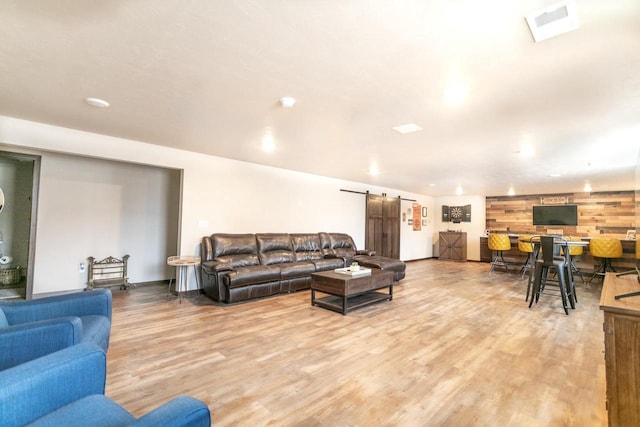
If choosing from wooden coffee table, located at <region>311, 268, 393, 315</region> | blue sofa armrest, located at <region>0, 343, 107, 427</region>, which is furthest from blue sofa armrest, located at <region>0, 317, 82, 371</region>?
wooden coffee table, located at <region>311, 268, 393, 315</region>

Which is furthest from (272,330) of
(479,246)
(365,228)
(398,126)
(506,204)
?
(506,204)

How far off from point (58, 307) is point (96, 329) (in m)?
0.41

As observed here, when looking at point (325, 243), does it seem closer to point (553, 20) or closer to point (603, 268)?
point (553, 20)

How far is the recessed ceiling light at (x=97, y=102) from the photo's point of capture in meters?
2.83

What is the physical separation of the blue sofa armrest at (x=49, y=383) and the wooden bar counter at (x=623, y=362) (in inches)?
90.4

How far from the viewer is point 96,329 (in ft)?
6.53

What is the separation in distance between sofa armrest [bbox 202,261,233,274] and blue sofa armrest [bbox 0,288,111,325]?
193 centimetres

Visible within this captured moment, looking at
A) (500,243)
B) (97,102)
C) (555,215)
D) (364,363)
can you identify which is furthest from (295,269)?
(555,215)

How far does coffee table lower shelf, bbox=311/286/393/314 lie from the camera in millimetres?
3941

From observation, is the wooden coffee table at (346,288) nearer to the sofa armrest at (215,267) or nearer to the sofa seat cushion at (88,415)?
the sofa armrest at (215,267)

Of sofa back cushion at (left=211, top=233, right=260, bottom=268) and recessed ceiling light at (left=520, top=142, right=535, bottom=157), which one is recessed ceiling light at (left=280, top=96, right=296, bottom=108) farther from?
recessed ceiling light at (left=520, top=142, right=535, bottom=157)

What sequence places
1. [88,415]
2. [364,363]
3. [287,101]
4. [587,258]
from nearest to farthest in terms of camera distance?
[88,415] < [364,363] < [287,101] < [587,258]

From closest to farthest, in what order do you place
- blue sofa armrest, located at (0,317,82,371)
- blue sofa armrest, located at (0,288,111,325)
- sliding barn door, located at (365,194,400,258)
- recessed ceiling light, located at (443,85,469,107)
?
blue sofa armrest, located at (0,317,82,371), blue sofa armrest, located at (0,288,111,325), recessed ceiling light, located at (443,85,469,107), sliding barn door, located at (365,194,400,258)

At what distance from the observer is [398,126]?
338 cm
